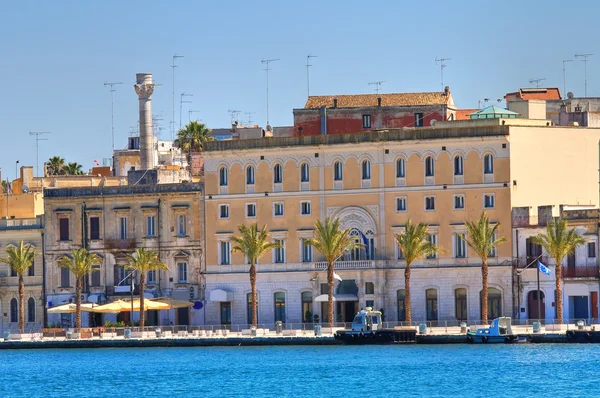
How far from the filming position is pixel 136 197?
109 metres

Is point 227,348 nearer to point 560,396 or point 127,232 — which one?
point 127,232

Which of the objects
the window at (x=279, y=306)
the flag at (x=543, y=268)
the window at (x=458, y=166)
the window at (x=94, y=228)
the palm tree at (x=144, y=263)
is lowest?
the window at (x=279, y=306)

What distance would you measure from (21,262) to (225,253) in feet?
34.9

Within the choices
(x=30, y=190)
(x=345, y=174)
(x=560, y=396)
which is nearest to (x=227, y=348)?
(x=345, y=174)

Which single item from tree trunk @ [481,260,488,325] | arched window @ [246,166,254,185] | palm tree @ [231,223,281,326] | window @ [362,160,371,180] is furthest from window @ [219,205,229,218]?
tree trunk @ [481,260,488,325]

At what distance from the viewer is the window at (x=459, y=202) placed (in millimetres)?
102250

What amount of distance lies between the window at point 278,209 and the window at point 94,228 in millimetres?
10148

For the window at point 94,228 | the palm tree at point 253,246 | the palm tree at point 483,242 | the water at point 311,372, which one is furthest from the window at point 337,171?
the window at point 94,228

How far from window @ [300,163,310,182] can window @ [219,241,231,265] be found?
17.5ft

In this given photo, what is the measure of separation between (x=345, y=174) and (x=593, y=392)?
3215cm

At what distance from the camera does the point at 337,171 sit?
346 feet

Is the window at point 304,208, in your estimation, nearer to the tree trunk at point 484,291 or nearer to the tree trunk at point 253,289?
the tree trunk at point 253,289

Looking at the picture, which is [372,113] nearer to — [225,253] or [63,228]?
[225,253]

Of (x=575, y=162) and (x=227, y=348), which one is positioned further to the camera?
(x=575, y=162)
